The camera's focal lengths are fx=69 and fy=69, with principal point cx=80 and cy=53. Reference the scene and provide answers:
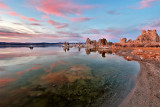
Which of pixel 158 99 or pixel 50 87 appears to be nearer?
pixel 158 99

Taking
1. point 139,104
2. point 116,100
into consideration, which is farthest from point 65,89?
point 139,104

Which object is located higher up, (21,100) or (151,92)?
(151,92)

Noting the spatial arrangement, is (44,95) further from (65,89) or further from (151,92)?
(151,92)

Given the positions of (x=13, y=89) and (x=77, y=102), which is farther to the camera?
(x=13, y=89)

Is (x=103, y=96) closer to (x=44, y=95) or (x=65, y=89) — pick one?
(x=65, y=89)

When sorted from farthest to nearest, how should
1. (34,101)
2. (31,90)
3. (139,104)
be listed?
(31,90) < (34,101) < (139,104)

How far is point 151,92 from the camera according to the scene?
10.6m

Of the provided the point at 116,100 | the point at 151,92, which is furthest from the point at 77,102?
the point at 151,92

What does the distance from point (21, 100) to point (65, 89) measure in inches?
254

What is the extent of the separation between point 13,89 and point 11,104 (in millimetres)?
4701

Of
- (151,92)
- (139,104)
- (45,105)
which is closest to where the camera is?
(139,104)

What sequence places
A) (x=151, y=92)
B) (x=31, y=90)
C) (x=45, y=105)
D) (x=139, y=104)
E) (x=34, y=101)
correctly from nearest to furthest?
(x=139, y=104)
(x=45, y=105)
(x=34, y=101)
(x=151, y=92)
(x=31, y=90)

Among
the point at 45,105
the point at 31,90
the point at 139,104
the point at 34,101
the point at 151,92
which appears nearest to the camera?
the point at 139,104

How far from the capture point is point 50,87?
43.7ft
